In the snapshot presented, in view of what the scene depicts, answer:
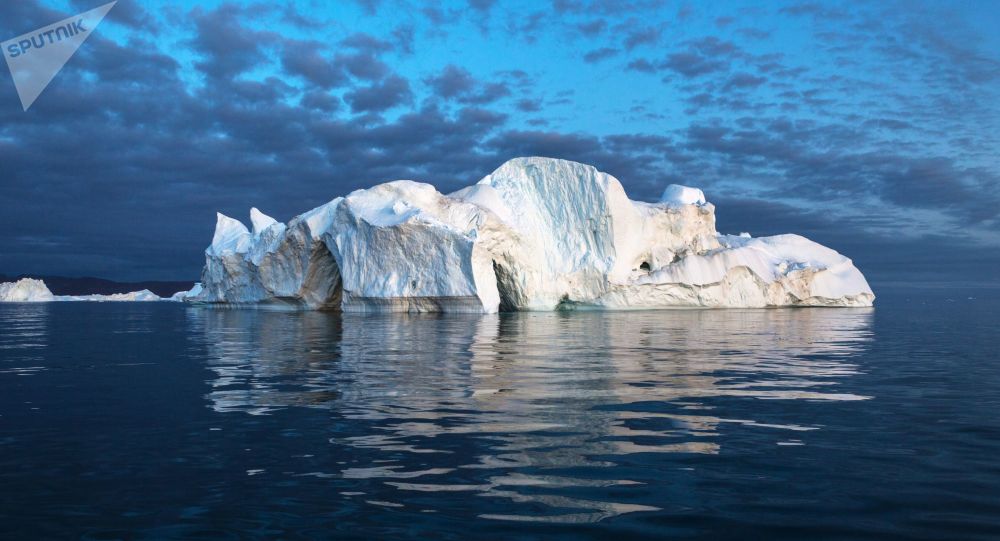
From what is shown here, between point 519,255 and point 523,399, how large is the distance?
27.5 m

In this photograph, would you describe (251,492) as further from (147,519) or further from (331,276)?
(331,276)

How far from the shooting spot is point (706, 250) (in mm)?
41156

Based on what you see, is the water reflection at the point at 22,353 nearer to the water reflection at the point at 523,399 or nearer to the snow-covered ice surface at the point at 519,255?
the water reflection at the point at 523,399

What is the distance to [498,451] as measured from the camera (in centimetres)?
499

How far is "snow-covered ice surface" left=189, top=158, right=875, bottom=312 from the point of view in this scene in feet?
102

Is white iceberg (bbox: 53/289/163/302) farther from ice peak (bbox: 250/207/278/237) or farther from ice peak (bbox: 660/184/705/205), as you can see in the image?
ice peak (bbox: 660/184/705/205)

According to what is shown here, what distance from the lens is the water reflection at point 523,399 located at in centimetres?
439

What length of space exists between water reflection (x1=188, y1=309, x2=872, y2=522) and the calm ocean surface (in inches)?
1.4

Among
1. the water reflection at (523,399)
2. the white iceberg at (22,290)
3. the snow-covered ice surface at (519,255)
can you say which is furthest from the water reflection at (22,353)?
the white iceberg at (22,290)

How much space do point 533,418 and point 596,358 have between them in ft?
18.8

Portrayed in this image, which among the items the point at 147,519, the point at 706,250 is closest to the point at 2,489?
the point at 147,519

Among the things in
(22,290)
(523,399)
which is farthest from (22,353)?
(22,290)

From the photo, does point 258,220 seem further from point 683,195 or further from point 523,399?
point 523,399

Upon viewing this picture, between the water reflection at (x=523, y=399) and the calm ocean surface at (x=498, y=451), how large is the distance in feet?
0.11
